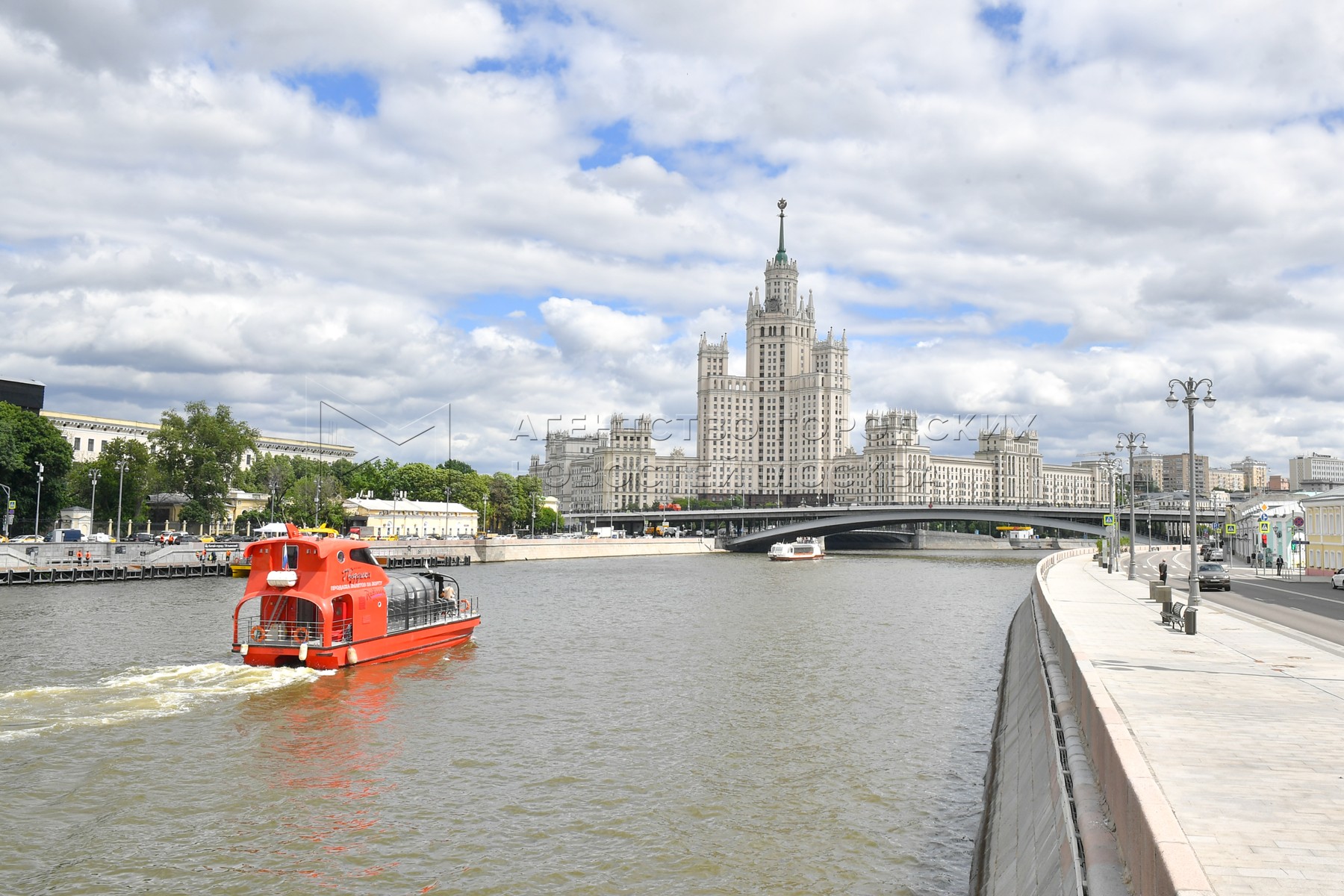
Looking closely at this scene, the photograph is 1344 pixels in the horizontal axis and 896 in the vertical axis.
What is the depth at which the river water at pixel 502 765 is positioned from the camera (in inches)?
640

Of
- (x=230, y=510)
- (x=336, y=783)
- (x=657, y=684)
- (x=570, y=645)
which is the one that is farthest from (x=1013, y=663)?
(x=230, y=510)

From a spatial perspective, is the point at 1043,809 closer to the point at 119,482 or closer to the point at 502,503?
the point at 119,482

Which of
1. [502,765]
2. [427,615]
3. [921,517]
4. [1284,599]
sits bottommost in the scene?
[502,765]

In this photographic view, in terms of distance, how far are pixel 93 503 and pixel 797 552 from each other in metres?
81.0

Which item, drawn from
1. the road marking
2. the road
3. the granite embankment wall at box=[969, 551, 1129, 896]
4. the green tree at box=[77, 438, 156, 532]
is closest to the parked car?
the road

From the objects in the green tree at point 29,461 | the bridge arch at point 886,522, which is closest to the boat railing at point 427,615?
the green tree at point 29,461

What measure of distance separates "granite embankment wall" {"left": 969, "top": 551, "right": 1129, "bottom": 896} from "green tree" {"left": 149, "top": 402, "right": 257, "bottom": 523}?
341 feet

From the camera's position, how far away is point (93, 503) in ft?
347

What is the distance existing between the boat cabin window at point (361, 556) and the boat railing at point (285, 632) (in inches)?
110

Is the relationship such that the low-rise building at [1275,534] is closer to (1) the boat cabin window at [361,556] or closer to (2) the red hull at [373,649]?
(2) the red hull at [373,649]

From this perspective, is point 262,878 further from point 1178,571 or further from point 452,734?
point 1178,571

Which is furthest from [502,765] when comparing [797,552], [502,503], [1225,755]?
[502,503]

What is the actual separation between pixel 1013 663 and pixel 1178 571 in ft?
151

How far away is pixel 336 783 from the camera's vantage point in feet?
68.8
